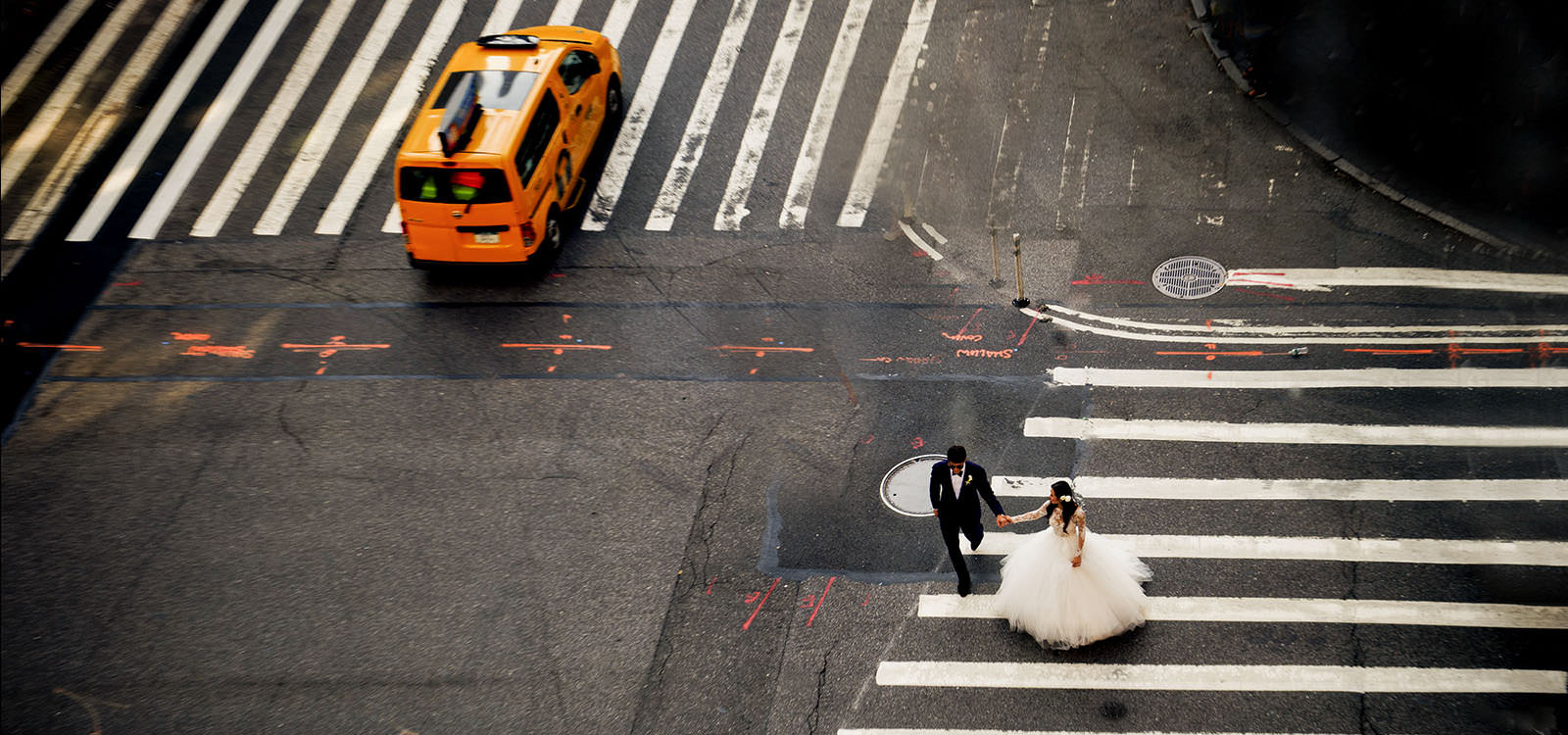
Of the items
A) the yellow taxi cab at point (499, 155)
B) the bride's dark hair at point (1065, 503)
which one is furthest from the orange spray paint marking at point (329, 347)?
the bride's dark hair at point (1065, 503)

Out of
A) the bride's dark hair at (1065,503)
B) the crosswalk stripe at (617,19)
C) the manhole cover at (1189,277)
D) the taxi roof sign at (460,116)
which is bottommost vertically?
the bride's dark hair at (1065,503)

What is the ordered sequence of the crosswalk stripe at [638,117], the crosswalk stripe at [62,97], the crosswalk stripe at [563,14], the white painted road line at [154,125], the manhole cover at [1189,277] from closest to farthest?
the manhole cover at [1189,277], the crosswalk stripe at [638,117], the white painted road line at [154,125], the crosswalk stripe at [62,97], the crosswalk stripe at [563,14]

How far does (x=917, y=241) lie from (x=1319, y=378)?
5106 mm

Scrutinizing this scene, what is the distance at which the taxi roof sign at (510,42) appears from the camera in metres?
16.0

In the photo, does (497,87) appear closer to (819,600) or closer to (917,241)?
(917,241)

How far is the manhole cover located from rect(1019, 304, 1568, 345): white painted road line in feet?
1.87

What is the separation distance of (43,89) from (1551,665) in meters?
22.8

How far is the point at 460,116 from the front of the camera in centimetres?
1473

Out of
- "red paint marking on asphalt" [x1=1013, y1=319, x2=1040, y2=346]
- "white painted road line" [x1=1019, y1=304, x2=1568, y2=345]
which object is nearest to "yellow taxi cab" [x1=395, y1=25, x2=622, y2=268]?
"red paint marking on asphalt" [x1=1013, y1=319, x2=1040, y2=346]

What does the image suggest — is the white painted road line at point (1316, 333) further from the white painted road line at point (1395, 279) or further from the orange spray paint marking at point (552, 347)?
the orange spray paint marking at point (552, 347)

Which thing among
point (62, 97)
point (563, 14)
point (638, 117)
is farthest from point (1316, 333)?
point (62, 97)

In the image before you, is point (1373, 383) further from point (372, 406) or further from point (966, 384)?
point (372, 406)

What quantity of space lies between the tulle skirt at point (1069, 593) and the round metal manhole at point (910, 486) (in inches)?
62.2

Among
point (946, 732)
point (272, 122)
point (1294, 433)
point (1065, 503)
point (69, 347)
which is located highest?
point (1294, 433)
